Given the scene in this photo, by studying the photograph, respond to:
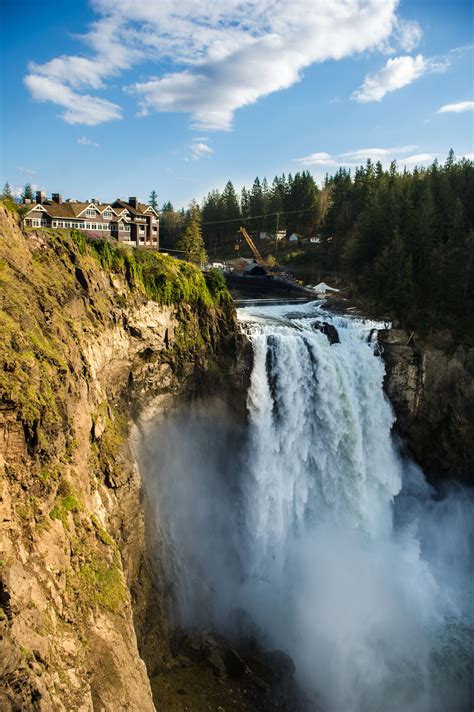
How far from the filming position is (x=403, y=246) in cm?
4525

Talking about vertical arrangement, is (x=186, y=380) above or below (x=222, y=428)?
above

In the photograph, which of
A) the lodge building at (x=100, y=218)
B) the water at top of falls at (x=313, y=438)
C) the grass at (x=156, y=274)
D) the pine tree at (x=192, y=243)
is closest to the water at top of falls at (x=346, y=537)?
the water at top of falls at (x=313, y=438)

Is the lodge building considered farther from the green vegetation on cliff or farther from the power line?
the power line

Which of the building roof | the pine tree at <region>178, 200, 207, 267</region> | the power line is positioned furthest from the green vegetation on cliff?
the power line

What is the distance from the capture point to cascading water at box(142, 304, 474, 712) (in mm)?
24062

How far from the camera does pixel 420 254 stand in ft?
153

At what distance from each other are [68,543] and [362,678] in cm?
1670

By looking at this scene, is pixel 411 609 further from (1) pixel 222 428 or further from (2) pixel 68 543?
(2) pixel 68 543

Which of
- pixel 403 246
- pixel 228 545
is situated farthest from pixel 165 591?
pixel 403 246

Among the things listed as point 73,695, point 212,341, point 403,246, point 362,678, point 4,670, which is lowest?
point 362,678

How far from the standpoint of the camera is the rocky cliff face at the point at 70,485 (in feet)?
41.3

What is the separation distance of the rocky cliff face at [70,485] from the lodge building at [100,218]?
514 inches

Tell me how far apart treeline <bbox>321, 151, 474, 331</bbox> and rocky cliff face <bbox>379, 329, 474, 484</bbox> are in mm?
5072

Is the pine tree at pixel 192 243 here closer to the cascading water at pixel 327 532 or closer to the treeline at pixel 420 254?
the treeline at pixel 420 254
